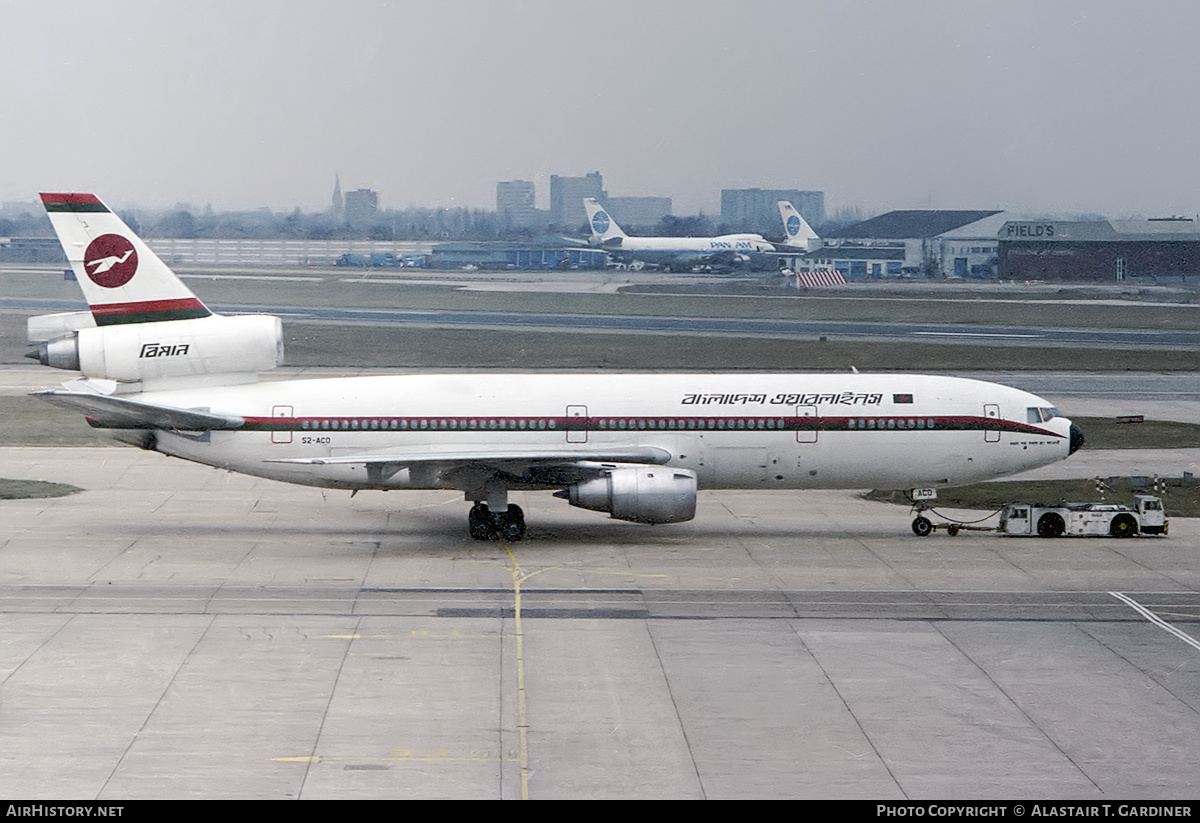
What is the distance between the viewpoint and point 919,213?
91.9 m

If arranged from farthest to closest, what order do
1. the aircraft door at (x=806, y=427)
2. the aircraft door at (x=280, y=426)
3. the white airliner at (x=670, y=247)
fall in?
the white airliner at (x=670, y=247)
the aircraft door at (x=806, y=427)
the aircraft door at (x=280, y=426)

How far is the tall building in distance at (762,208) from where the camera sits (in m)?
90.6

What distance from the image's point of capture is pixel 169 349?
112 ft

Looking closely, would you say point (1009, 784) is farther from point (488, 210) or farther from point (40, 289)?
point (488, 210)

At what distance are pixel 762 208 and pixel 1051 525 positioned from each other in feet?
195

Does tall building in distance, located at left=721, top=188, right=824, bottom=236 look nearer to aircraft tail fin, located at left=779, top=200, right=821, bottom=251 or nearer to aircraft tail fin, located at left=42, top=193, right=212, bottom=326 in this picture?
aircraft tail fin, located at left=779, top=200, right=821, bottom=251

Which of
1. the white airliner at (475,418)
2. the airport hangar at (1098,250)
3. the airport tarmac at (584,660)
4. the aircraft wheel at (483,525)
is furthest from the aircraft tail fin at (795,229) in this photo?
the aircraft wheel at (483,525)

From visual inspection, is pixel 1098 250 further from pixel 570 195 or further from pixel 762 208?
pixel 570 195

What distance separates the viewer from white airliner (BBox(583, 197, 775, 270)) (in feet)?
312

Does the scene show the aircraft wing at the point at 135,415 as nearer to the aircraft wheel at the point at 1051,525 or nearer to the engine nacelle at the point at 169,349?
the engine nacelle at the point at 169,349

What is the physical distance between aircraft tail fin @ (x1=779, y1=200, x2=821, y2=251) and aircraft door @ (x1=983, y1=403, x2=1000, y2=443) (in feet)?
189

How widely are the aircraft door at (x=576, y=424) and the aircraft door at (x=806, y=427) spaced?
219 inches

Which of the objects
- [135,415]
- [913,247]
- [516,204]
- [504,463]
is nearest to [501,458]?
[504,463]

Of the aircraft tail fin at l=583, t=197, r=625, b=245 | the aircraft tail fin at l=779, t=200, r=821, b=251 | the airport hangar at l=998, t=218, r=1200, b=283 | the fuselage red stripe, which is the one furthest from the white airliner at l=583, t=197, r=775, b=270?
the fuselage red stripe
